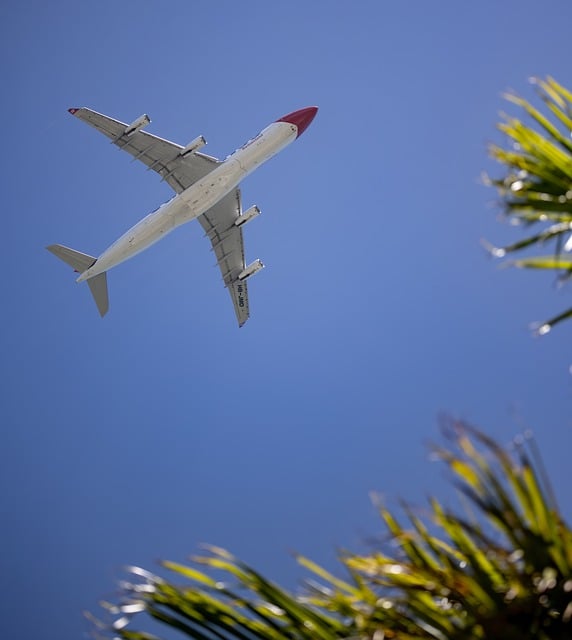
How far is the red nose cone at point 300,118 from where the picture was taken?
128 ft

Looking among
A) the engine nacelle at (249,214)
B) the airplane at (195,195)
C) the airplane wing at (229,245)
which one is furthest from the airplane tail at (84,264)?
the engine nacelle at (249,214)

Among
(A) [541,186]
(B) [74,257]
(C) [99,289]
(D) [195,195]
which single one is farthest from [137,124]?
(A) [541,186]

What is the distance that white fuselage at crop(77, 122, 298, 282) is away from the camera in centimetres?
3825

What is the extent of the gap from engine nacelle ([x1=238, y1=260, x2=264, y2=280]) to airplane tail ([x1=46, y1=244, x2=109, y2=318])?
7886mm

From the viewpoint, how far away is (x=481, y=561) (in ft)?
10.5

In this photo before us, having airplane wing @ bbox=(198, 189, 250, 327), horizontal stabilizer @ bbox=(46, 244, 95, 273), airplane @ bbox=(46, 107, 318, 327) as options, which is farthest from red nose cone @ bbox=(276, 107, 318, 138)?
horizontal stabilizer @ bbox=(46, 244, 95, 273)

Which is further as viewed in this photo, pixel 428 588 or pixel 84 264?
pixel 84 264

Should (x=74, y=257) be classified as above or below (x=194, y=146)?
below

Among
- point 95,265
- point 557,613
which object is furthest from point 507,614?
point 95,265

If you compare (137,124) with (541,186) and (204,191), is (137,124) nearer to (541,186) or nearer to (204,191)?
(204,191)

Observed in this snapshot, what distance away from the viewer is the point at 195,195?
39.1 m

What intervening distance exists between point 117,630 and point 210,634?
0.39 metres

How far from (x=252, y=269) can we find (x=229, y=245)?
3.09 m

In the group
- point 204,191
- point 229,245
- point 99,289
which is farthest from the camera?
point 229,245
